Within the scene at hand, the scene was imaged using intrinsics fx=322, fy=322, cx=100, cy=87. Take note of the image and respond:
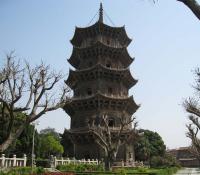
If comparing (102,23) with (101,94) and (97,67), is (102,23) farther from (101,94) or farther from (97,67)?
(101,94)

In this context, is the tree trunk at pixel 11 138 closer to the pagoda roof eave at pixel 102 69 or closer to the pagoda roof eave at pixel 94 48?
the pagoda roof eave at pixel 102 69

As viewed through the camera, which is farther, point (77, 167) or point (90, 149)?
point (90, 149)

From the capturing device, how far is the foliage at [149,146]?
221ft

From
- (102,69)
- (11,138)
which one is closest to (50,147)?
(102,69)

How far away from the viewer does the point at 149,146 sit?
73688 mm

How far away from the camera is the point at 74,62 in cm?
5659

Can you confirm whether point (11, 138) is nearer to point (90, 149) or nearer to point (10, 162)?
point (10, 162)

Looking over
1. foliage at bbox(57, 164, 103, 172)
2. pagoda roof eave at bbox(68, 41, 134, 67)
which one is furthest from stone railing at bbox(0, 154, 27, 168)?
pagoda roof eave at bbox(68, 41, 134, 67)

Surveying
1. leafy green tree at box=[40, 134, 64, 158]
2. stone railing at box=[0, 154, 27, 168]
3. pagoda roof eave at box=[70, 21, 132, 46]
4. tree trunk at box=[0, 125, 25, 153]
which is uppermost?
pagoda roof eave at box=[70, 21, 132, 46]

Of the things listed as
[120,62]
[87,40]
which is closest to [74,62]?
[87,40]

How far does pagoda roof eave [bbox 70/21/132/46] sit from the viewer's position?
5347cm

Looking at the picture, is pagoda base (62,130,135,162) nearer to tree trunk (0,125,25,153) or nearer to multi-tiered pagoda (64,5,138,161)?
multi-tiered pagoda (64,5,138,161)

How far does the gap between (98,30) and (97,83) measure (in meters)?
9.24

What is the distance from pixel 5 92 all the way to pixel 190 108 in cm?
1789
